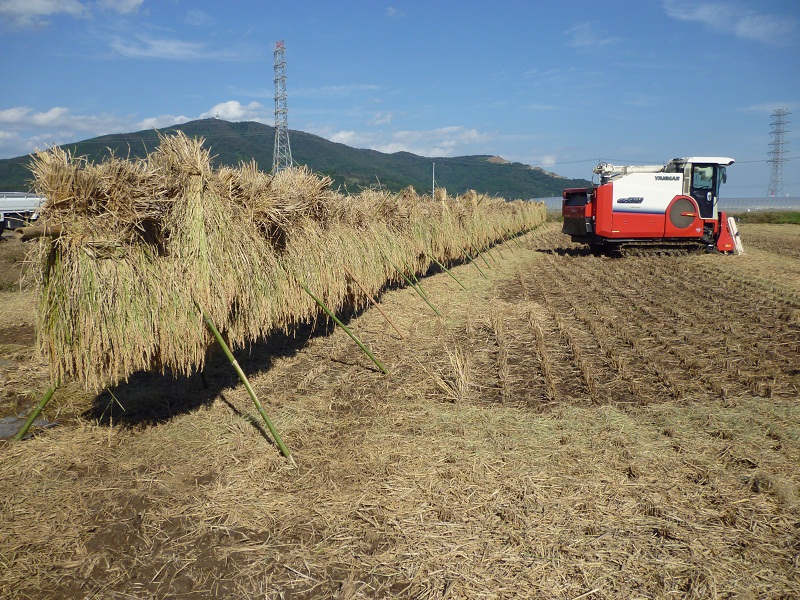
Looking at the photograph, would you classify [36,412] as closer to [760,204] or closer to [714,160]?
[714,160]

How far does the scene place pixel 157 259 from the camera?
4.94m

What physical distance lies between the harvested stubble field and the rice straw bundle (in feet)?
2.45

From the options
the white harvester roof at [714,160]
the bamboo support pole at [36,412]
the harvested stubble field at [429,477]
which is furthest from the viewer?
the white harvester roof at [714,160]

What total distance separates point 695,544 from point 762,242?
2701cm

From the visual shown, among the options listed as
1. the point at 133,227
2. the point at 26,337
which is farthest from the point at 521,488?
the point at 26,337

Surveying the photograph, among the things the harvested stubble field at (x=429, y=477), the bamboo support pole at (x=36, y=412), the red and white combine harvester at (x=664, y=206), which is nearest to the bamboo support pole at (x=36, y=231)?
the bamboo support pole at (x=36, y=412)

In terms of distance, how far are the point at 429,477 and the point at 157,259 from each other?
3.14 meters

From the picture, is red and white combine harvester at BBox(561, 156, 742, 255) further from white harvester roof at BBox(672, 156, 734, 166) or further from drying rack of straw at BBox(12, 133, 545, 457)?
drying rack of straw at BBox(12, 133, 545, 457)

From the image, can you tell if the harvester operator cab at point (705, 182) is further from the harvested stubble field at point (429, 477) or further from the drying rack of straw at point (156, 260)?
the drying rack of straw at point (156, 260)

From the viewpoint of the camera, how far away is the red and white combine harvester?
18.5 m

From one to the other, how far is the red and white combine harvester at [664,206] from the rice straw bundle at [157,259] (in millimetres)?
15220

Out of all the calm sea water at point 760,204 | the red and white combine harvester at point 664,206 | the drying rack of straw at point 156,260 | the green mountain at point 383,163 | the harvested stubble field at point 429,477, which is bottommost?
the harvested stubble field at point 429,477

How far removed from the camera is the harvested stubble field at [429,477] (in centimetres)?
321

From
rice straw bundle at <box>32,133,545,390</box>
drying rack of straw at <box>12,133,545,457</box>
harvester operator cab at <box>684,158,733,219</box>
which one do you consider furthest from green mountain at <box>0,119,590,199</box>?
drying rack of straw at <box>12,133,545,457</box>
